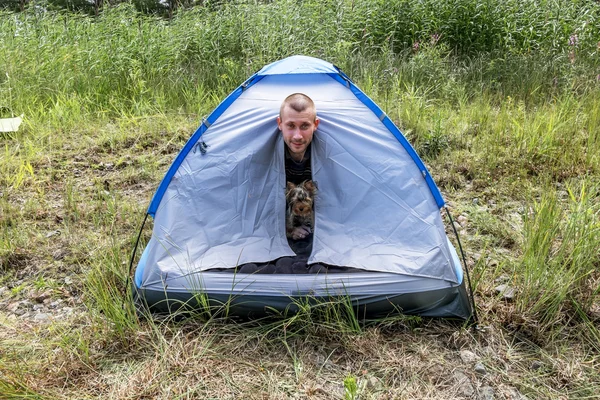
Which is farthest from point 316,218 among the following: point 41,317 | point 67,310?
point 41,317

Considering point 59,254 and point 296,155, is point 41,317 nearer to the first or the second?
point 59,254

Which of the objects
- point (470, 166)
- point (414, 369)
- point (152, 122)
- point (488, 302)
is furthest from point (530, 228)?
point (152, 122)

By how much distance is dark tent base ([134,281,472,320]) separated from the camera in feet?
8.77

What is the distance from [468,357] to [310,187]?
1.48m

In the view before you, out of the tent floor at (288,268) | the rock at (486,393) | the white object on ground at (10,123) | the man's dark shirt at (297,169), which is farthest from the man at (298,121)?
the white object on ground at (10,123)

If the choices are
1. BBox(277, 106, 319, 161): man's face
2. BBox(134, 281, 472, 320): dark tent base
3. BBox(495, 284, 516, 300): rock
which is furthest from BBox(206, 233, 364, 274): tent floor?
BBox(495, 284, 516, 300): rock

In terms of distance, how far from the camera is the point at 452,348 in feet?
8.62

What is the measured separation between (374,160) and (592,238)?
4.67 feet

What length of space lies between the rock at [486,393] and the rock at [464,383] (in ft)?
0.14

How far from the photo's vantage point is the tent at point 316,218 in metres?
2.71

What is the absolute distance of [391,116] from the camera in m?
5.51

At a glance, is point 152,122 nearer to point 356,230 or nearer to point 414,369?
point 356,230

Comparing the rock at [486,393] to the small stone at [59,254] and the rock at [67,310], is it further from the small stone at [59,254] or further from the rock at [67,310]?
the small stone at [59,254]

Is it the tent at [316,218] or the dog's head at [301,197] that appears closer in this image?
the tent at [316,218]
